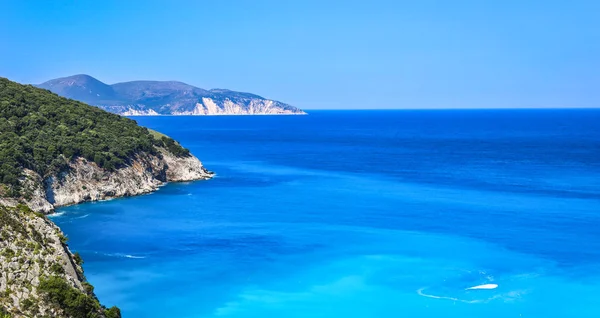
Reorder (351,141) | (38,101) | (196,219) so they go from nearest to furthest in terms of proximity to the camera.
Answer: (196,219) → (38,101) → (351,141)

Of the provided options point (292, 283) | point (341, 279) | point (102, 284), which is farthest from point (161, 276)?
point (341, 279)

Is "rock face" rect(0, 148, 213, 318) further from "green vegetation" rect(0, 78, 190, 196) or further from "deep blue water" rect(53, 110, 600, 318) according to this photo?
"green vegetation" rect(0, 78, 190, 196)

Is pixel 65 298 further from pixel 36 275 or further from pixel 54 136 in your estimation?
pixel 54 136

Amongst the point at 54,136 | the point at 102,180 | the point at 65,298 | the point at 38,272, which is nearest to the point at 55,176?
the point at 102,180

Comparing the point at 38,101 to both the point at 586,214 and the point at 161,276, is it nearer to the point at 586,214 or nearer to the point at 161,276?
the point at 161,276

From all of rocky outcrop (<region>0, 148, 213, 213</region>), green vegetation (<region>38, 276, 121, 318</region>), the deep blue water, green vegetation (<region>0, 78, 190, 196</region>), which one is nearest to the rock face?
green vegetation (<region>38, 276, 121, 318</region>)

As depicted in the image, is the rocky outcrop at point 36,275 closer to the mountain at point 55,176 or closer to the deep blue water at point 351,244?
the mountain at point 55,176
